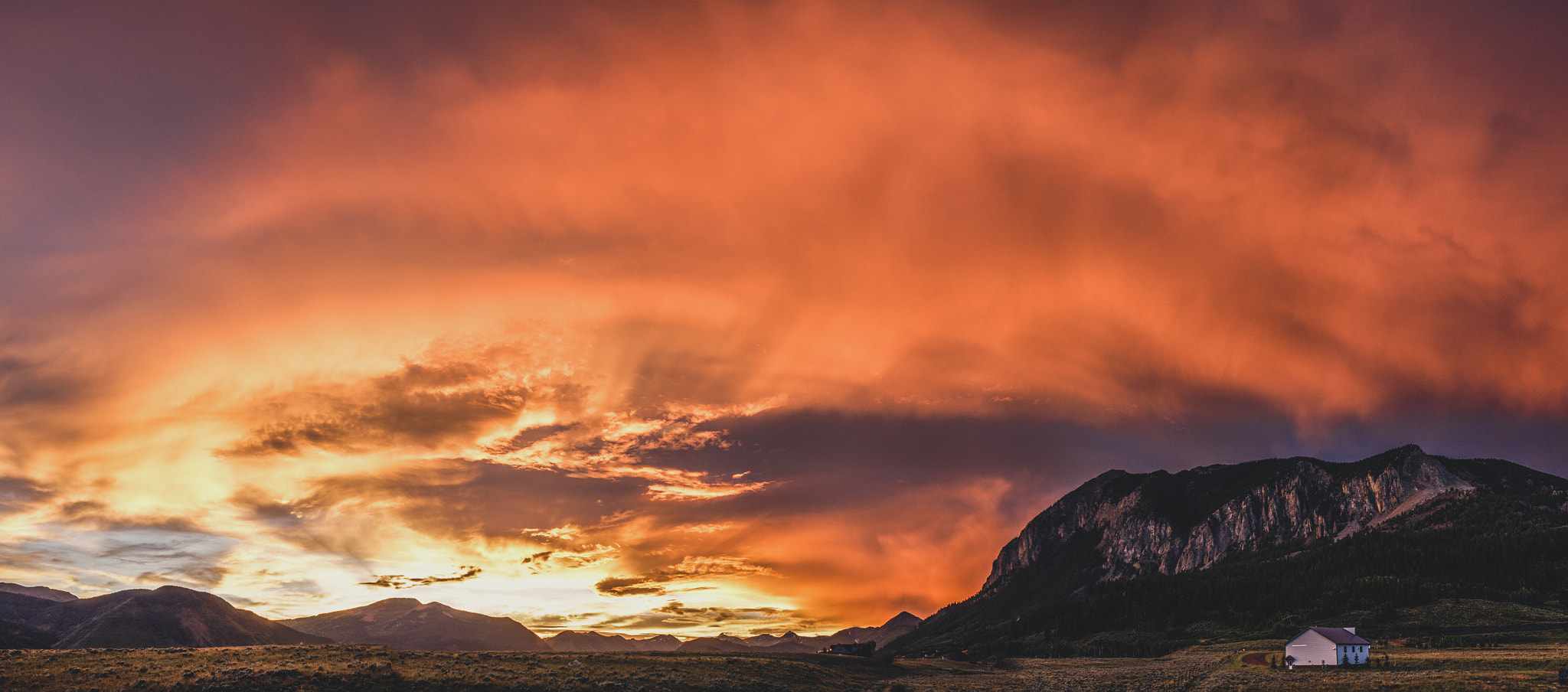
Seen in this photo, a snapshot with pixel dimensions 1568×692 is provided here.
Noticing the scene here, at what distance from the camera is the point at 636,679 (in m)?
74.6

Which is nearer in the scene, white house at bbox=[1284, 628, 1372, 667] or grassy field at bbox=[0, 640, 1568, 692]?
grassy field at bbox=[0, 640, 1568, 692]

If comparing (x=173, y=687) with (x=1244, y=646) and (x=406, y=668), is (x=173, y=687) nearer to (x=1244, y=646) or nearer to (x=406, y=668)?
(x=406, y=668)

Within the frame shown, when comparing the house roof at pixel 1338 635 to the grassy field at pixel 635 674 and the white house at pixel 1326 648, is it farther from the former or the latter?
the grassy field at pixel 635 674

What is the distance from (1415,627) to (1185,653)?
45.3 metres

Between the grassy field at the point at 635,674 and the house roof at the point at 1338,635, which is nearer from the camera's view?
the grassy field at the point at 635,674

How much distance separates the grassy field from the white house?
433 centimetres

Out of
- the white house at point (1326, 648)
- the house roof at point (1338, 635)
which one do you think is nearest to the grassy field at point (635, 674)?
the house roof at point (1338, 635)

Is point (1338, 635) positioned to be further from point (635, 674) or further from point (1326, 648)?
point (635, 674)

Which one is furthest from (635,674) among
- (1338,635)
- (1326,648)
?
(1338,635)

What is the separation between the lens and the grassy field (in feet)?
199

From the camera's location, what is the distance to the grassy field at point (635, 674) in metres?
60.8

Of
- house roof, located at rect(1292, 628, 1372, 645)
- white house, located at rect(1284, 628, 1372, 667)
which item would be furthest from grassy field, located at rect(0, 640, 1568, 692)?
white house, located at rect(1284, 628, 1372, 667)

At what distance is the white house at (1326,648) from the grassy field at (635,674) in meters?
4.33

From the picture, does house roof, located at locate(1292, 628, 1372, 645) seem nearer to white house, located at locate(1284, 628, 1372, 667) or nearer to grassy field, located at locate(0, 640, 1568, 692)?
white house, located at locate(1284, 628, 1372, 667)
